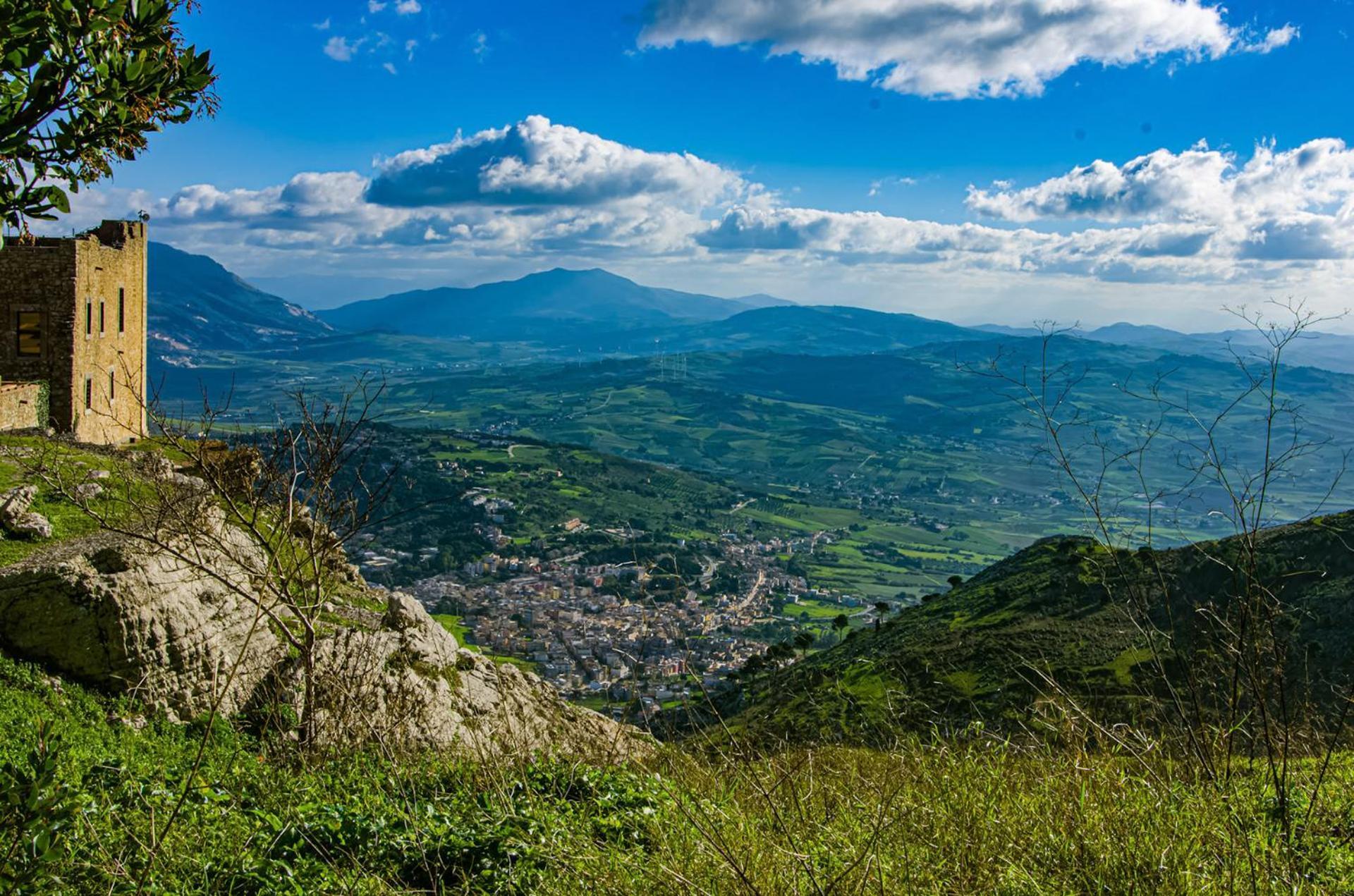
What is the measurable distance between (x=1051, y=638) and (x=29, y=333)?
99.4 feet

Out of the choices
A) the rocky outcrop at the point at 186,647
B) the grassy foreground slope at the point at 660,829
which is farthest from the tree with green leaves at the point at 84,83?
the rocky outcrop at the point at 186,647

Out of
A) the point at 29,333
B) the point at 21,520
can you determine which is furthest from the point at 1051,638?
the point at 29,333

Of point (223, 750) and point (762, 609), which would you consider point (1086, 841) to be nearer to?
point (223, 750)

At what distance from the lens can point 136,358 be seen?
25.7m

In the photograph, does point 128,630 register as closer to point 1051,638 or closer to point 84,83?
point 84,83

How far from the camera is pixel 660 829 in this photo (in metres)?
4.99

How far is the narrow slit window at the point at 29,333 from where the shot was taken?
2155cm

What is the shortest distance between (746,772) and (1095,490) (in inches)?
107

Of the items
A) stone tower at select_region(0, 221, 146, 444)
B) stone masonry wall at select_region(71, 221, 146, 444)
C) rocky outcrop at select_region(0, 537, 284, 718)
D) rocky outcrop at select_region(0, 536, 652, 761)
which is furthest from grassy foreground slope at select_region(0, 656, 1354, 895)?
stone masonry wall at select_region(71, 221, 146, 444)

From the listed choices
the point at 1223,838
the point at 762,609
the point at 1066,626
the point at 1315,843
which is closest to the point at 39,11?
the point at 1223,838

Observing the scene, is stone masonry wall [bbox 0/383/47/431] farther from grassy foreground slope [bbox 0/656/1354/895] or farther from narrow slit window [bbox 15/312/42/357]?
grassy foreground slope [bbox 0/656/1354/895]

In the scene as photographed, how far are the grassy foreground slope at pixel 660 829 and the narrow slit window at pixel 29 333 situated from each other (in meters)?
18.5

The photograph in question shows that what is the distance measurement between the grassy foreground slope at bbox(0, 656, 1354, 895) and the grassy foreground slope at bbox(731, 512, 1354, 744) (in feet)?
26.4

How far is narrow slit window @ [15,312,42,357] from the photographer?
2155cm
